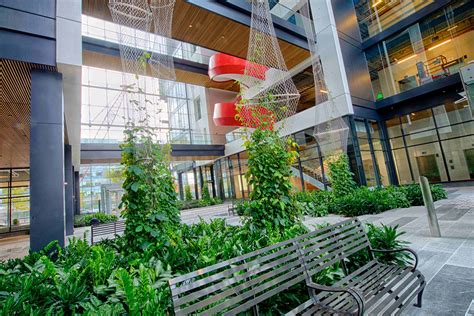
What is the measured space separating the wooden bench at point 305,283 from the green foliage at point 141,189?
1629 millimetres

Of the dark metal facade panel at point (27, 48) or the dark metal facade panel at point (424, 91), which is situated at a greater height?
the dark metal facade panel at point (424, 91)

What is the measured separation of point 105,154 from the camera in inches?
575

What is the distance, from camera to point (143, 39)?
13.0 ft

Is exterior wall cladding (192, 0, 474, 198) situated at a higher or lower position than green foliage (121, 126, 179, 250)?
higher

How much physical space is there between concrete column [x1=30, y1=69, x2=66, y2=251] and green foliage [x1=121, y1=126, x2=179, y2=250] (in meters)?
1.50

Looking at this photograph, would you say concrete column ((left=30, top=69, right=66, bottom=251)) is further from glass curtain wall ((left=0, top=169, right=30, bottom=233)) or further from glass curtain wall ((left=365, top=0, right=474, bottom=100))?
glass curtain wall ((left=365, top=0, right=474, bottom=100))

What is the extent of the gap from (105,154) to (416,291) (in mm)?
15998

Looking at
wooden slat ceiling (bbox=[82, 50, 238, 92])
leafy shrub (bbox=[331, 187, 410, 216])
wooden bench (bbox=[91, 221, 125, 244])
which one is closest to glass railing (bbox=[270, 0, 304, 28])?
wooden slat ceiling (bbox=[82, 50, 238, 92])

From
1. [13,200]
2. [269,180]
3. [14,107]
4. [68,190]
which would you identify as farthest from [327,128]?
[13,200]

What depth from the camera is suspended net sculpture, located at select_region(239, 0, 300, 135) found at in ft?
13.7

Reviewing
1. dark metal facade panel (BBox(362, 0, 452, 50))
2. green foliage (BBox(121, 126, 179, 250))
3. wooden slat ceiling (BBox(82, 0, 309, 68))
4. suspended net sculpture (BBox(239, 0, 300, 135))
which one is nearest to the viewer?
green foliage (BBox(121, 126, 179, 250))

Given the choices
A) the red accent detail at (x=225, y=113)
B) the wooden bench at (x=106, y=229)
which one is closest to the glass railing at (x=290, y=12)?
the red accent detail at (x=225, y=113)

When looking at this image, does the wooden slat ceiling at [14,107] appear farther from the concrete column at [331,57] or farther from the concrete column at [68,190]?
the concrete column at [331,57]

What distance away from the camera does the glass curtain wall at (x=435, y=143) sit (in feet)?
37.8
